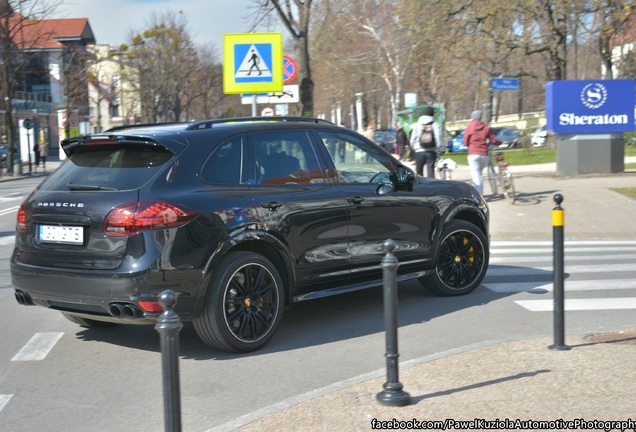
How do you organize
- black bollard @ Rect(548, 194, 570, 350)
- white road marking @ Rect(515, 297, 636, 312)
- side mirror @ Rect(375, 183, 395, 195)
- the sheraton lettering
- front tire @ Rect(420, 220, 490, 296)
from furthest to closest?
the sheraton lettering
front tire @ Rect(420, 220, 490, 296)
white road marking @ Rect(515, 297, 636, 312)
side mirror @ Rect(375, 183, 395, 195)
black bollard @ Rect(548, 194, 570, 350)

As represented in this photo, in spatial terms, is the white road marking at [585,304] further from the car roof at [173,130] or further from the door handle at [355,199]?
the car roof at [173,130]

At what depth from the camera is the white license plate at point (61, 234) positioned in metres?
6.16

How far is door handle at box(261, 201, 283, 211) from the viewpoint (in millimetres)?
6656

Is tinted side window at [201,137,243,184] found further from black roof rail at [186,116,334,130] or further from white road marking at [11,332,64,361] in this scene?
white road marking at [11,332,64,361]

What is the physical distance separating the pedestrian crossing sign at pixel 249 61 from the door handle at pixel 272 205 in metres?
9.63

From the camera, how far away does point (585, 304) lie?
819cm

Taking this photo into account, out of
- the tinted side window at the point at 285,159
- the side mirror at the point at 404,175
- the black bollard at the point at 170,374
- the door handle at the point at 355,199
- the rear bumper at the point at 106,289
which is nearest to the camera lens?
the black bollard at the point at 170,374

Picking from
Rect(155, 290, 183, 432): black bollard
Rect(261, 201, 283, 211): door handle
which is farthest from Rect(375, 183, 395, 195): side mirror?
Rect(155, 290, 183, 432): black bollard

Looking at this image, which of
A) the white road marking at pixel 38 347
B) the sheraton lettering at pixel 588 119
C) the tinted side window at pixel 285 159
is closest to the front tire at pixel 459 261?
the tinted side window at pixel 285 159

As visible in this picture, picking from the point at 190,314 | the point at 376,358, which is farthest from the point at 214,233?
the point at 376,358

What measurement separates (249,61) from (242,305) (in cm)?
1033

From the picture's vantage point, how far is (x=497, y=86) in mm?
28609

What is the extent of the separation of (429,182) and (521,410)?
12.8 feet

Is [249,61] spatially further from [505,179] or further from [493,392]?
[493,392]
